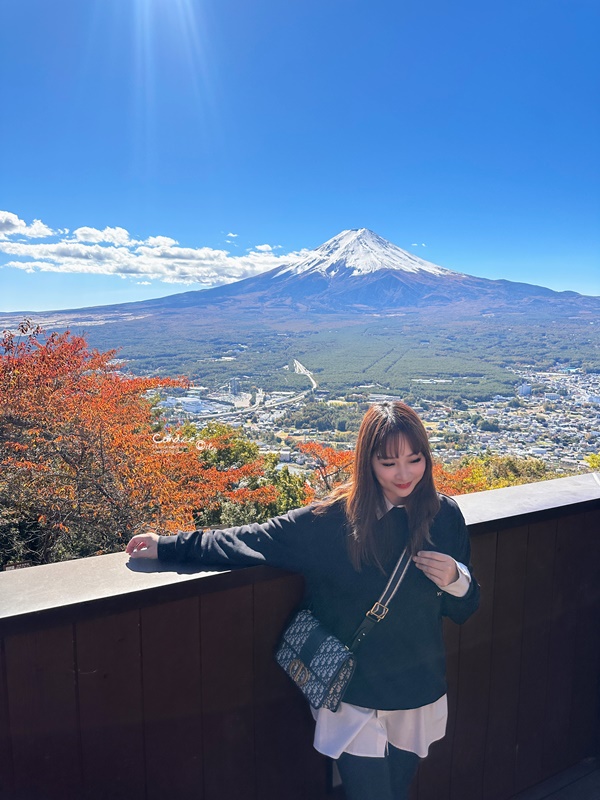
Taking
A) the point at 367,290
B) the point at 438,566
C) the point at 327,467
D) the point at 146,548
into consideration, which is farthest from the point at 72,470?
the point at 367,290

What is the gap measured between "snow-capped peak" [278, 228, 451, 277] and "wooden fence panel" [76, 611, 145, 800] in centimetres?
6085

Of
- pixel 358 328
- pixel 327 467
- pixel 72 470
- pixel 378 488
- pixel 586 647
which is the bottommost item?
pixel 327 467

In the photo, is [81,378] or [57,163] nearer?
[81,378]

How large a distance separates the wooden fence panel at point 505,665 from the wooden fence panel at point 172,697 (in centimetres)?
91

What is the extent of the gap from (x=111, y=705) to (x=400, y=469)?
75 cm

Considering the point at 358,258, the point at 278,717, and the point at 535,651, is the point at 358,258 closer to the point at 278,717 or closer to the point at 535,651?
the point at 535,651

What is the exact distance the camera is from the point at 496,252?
186 ft

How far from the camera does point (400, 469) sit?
1.15 m

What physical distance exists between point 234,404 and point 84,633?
19.1 m

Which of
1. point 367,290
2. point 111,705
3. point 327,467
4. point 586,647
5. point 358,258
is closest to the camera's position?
point 111,705

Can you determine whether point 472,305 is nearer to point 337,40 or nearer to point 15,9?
point 337,40

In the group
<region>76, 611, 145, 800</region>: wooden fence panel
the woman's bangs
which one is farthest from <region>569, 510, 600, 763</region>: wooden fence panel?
<region>76, 611, 145, 800</region>: wooden fence panel

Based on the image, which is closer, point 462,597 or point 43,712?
point 43,712

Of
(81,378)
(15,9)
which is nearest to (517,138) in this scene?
(15,9)
